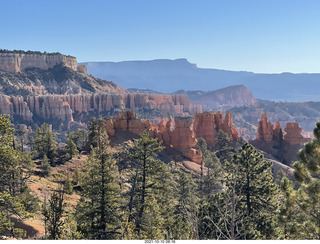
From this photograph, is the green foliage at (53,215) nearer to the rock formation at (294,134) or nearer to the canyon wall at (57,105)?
the rock formation at (294,134)

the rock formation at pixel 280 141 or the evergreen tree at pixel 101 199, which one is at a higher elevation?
the evergreen tree at pixel 101 199

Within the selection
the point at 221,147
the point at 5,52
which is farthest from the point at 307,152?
the point at 5,52

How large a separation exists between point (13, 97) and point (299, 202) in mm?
162520

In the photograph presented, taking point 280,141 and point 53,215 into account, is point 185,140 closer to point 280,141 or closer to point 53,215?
point 280,141

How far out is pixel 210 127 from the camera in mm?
87688

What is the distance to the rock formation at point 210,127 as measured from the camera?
8756cm

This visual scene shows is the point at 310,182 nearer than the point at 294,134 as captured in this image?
Yes

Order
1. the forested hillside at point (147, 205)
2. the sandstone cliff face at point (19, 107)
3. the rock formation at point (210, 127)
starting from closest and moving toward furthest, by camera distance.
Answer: the forested hillside at point (147, 205) < the rock formation at point (210, 127) < the sandstone cliff face at point (19, 107)

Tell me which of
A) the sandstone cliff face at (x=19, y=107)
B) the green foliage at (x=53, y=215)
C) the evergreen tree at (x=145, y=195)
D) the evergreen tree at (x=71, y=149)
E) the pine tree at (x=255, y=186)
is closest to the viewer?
the green foliage at (x=53, y=215)

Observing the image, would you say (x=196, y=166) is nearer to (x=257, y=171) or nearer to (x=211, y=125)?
(x=211, y=125)

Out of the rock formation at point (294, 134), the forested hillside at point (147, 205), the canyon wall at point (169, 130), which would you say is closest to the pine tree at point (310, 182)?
the forested hillside at point (147, 205)

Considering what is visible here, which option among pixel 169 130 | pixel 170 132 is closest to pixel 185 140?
pixel 170 132

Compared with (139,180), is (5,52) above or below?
above

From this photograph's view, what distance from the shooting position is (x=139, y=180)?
2578 centimetres
